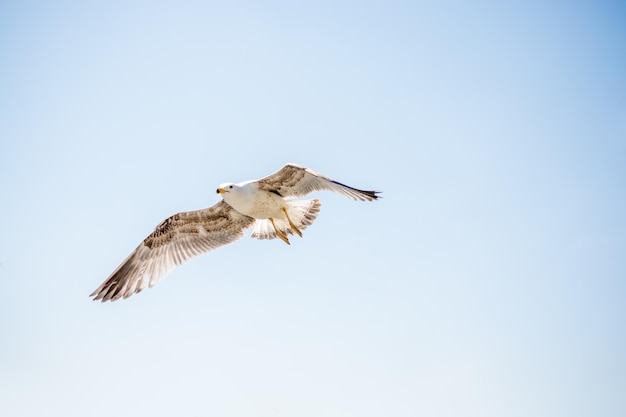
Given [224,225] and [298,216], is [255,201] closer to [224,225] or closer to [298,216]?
[298,216]

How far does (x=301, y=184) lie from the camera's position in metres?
8.10

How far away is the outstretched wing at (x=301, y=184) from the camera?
750 cm

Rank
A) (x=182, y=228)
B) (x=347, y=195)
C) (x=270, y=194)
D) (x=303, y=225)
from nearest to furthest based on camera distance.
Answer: (x=347, y=195), (x=270, y=194), (x=303, y=225), (x=182, y=228)

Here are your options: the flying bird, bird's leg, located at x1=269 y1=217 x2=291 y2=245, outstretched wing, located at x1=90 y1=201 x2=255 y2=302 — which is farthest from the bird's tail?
outstretched wing, located at x1=90 y1=201 x2=255 y2=302

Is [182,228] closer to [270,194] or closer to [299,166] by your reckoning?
[270,194]

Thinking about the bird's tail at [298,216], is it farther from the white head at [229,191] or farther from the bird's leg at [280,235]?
the white head at [229,191]

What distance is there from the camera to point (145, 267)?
929cm

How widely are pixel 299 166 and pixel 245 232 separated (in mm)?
2401

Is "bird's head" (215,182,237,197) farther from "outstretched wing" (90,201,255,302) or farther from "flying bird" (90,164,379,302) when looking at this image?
"outstretched wing" (90,201,255,302)

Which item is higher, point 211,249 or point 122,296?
point 211,249

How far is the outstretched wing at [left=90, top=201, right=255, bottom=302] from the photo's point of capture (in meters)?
9.12

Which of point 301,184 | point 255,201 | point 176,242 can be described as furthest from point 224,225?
point 301,184

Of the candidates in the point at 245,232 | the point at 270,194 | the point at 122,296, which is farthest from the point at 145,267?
the point at 270,194

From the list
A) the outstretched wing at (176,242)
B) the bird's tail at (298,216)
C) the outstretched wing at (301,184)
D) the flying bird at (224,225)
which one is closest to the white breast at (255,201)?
the flying bird at (224,225)
